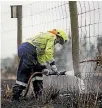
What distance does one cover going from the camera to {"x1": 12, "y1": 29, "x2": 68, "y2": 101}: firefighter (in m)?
5.57

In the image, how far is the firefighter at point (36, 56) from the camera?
557 centimetres

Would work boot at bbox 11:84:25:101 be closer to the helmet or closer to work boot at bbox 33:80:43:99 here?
work boot at bbox 33:80:43:99

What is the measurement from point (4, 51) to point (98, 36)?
1.17 m

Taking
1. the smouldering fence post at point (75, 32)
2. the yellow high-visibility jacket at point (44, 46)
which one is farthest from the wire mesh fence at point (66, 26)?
the yellow high-visibility jacket at point (44, 46)

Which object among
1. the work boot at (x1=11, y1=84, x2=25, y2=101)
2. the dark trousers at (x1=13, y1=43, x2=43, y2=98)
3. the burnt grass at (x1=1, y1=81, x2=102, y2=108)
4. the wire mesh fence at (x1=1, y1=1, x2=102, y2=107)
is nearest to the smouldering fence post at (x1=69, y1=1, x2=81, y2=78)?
the wire mesh fence at (x1=1, y1=1, x2=102, y2=107)

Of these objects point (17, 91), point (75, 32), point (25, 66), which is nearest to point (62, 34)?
point (75, 32)

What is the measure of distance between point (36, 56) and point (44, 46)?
6.3 inches

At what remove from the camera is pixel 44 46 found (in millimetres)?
5633

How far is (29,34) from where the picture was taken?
21.1 ft

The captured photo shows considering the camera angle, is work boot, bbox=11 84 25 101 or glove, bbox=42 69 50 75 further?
work boot, bbox=11 84 25 101

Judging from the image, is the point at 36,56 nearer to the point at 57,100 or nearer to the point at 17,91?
the point at 17,91

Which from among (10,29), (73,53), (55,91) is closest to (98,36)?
(73,53)

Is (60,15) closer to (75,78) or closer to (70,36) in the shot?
(70,36)

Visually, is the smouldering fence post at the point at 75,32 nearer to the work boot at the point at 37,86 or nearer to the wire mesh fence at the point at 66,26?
the wire mesh fence at the point at 66,26
